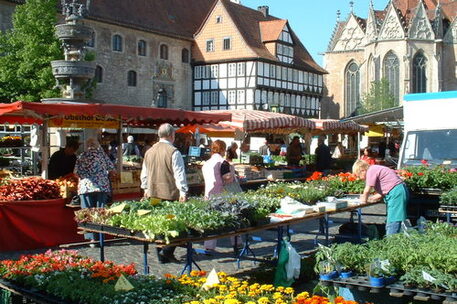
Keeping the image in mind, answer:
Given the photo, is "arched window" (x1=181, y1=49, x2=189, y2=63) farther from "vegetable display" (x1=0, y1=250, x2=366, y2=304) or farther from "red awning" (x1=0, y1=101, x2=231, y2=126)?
"vegetable display" (x1=0, y1=250, x2=366, y2=304)

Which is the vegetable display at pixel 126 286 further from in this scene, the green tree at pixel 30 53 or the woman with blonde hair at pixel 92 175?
the green tree at pixel 30 53

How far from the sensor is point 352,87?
201 ft

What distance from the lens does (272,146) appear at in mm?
32094

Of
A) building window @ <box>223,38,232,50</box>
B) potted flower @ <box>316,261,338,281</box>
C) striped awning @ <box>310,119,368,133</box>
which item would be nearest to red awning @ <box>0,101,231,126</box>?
potted flower @ <box>316,261,338,281</box>

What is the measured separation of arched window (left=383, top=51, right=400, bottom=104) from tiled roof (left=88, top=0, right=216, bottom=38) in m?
17.5

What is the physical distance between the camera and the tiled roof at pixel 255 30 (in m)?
43.2

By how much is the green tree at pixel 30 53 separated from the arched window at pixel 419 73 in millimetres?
35692

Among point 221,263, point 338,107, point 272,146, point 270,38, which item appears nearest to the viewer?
point 221,263

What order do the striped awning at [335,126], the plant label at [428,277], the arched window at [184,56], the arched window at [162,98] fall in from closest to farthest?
the plant label at [428,277]
the striped awning at [335,126]
the arched window at [162,98]
the arched window at [184,56]

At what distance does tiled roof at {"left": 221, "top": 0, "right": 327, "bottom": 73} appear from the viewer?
A: 4319 cm

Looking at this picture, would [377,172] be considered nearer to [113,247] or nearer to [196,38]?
[113,247]

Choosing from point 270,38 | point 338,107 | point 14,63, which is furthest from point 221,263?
point 338,107

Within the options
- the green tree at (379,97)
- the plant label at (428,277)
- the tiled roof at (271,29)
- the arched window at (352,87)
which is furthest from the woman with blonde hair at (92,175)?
the arched window at (352,87)

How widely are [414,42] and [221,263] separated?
166 feet
